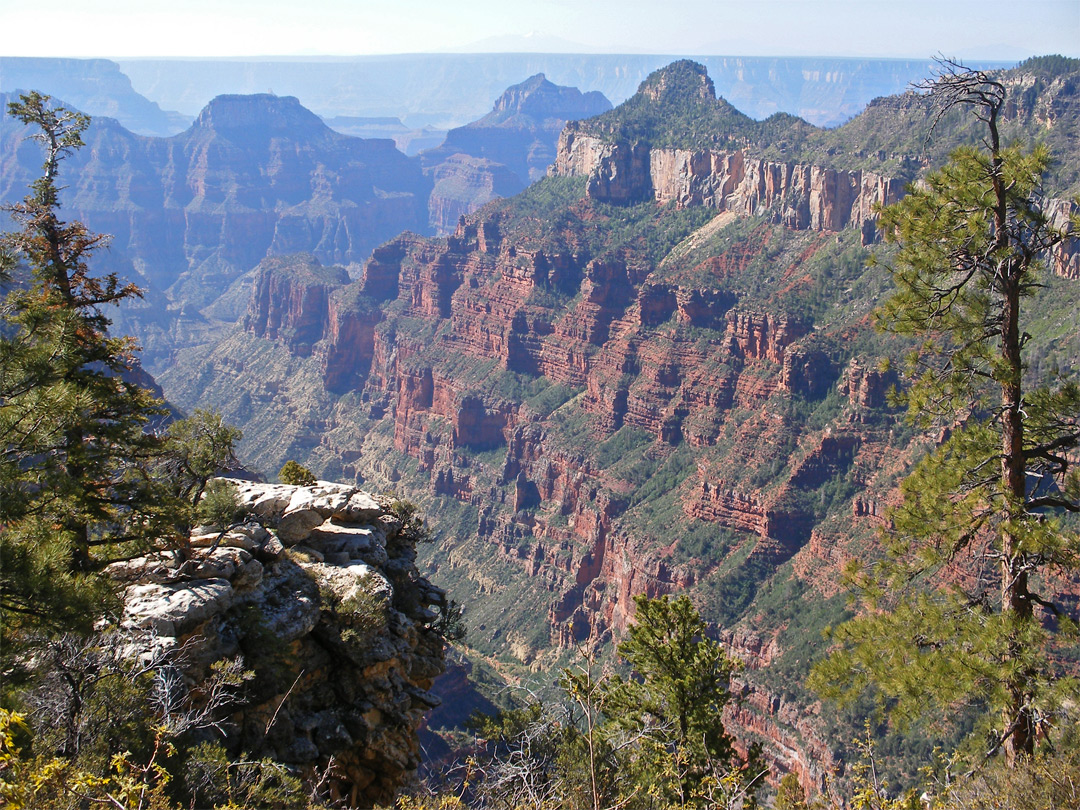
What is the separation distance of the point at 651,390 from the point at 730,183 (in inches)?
1347

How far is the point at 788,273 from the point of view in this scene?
86750 mm

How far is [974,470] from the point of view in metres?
15.1

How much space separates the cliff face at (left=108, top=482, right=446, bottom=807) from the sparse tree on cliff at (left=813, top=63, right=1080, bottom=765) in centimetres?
1015

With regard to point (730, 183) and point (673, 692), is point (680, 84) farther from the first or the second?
point (673, 692)

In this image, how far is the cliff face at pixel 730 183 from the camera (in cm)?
8462

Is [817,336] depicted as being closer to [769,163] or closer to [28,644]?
[769,163]

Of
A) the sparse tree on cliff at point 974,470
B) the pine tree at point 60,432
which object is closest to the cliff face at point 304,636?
the pine tree at point 60,432

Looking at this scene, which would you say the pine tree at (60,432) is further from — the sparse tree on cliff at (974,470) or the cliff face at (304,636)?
the sparse tree on cliff at (974,470)

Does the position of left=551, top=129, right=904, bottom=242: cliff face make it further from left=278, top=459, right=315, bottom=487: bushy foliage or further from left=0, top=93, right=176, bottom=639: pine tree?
left=0, top=93, right=176, bottom=639: pine tree

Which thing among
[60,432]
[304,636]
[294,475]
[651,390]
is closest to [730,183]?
[651,390]

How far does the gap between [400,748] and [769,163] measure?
90.9m

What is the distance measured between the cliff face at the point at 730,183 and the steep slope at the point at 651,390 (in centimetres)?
31

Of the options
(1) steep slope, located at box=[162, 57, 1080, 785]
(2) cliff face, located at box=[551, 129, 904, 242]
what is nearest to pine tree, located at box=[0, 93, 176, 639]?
(1) steep slope, located at box=[162, 57, 1080, 785]

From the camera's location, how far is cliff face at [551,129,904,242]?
84.6 meters
